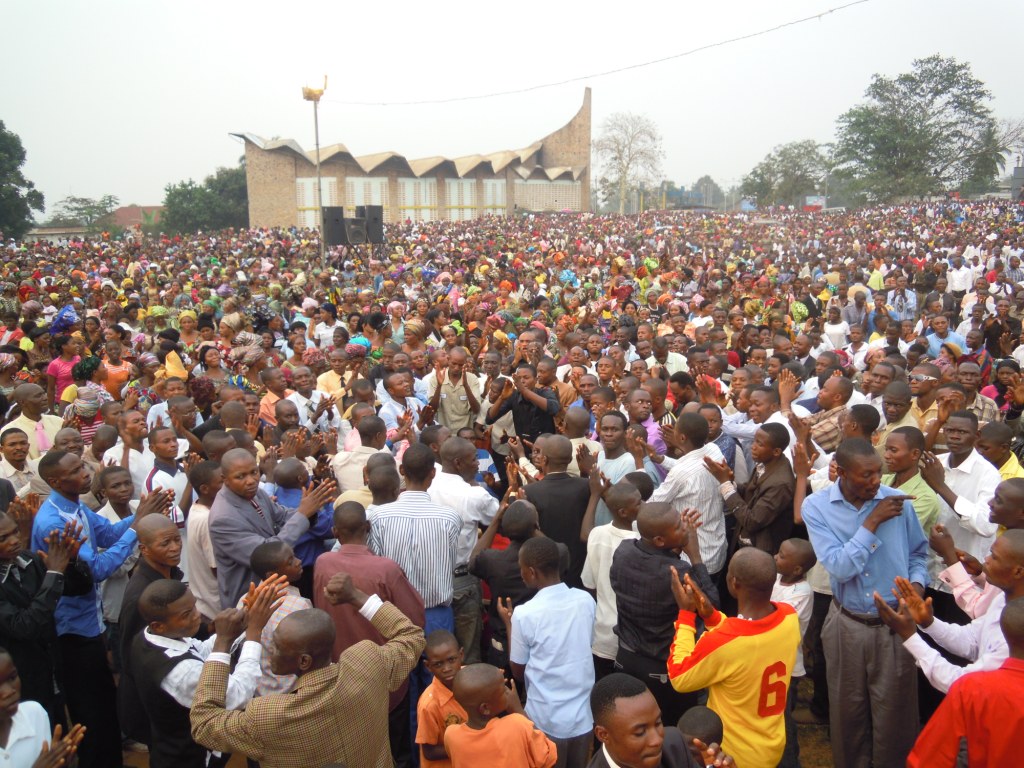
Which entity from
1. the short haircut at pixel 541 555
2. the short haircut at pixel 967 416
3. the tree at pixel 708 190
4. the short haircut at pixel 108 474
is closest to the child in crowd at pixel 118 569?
the short haircut at pixel 108 474

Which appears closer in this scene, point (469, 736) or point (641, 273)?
point (469, 736)

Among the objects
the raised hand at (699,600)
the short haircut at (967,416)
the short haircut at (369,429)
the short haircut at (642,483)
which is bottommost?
the raised hand at (699,600)

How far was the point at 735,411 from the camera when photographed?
556cm

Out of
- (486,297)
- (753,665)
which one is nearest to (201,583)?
(753,665)

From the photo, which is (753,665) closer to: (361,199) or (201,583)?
(201,583)

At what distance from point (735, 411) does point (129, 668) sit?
4.26 meters

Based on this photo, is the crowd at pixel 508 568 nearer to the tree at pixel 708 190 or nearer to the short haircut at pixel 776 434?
the short haircut at pixel 776 434

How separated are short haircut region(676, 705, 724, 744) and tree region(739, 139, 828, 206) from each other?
2357 inches

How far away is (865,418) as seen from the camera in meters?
4.10

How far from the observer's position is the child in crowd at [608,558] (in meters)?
3.36

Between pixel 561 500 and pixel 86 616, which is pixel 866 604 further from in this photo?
pixel 86 616

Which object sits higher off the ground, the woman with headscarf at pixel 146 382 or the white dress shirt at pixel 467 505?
the woman with headscarf at pixel 146 382

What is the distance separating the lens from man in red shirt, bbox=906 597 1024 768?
217cm

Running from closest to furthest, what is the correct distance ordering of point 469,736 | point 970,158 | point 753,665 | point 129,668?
point 469,736 < point 753,665 < point 129,668 < point 970,158
